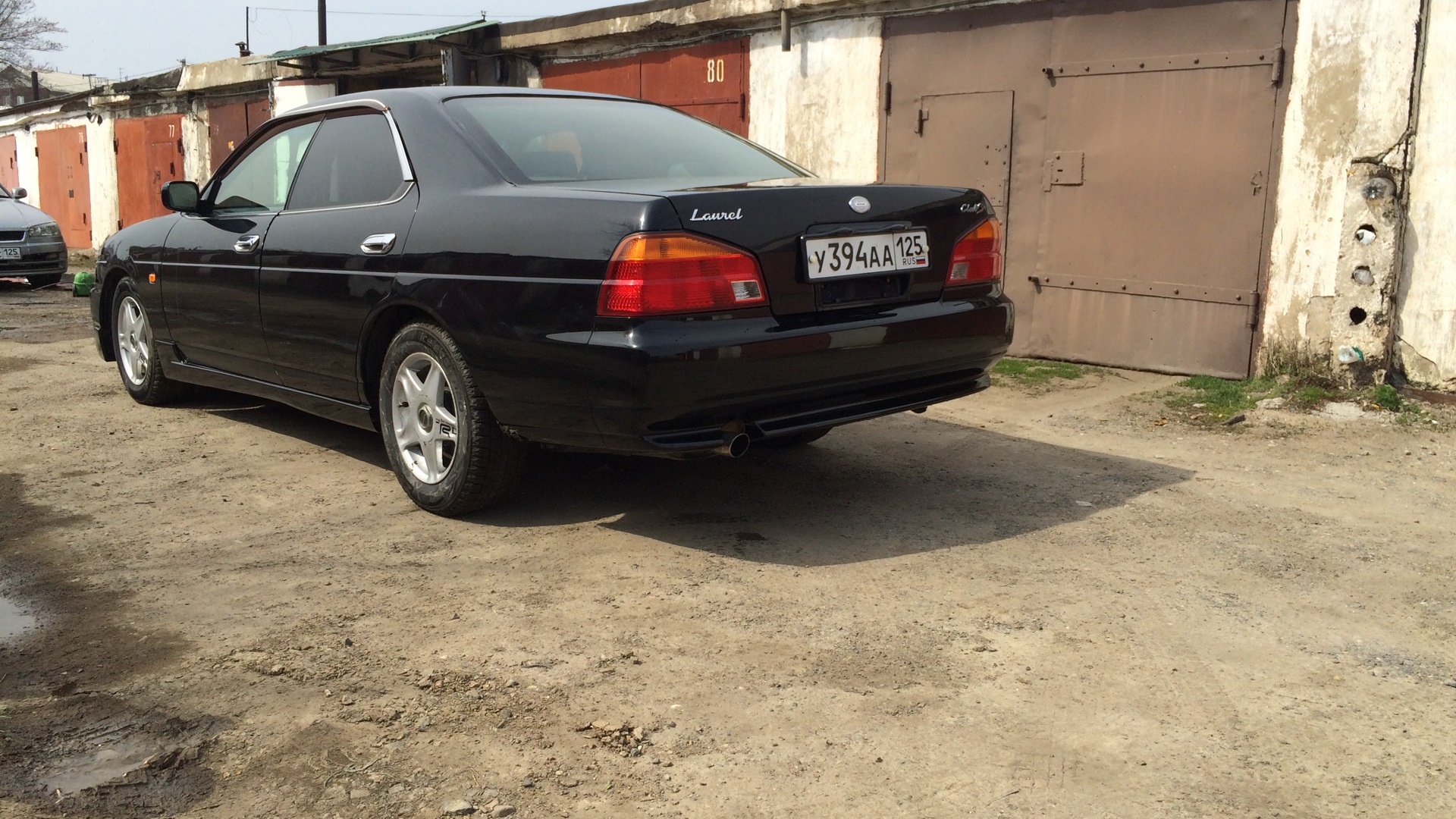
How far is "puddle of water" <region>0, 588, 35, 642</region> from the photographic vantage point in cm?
320

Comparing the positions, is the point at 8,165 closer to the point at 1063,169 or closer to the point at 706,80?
the point at 706,80

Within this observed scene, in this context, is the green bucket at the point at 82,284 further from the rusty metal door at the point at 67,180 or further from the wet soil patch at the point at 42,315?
the rusty metal door at the point at 67,180

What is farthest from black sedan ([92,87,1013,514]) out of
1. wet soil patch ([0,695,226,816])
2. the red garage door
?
the red garage door

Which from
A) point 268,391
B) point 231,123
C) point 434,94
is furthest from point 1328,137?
point 231,123

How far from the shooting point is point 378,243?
14.1ft

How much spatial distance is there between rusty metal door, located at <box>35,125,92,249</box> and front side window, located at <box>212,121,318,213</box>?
58.9 feet

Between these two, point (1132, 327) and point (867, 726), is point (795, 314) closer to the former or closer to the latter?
point (867, 726)

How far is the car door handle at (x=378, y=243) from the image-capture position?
4.24 metres

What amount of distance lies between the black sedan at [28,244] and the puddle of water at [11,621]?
37.6 ft

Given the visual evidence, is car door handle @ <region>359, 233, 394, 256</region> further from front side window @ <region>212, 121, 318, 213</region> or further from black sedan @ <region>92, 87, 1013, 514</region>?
front side window @ <region>212, 121, 318, 213</region>

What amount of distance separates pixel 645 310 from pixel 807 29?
658 cm

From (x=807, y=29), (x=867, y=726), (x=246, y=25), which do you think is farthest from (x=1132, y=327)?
(x=246, y=25)

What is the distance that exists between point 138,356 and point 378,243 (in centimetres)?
275

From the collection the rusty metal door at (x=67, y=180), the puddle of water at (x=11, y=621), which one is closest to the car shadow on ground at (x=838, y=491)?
the puddle of water at (x=11, y=621)
